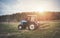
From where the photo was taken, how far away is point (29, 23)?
65.0 inches

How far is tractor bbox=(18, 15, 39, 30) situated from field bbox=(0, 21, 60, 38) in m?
0.04

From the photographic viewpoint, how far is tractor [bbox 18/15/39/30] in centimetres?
164

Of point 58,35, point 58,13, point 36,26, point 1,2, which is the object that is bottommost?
point 58,35

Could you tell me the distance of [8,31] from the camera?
1645 mm

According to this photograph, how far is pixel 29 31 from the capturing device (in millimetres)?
1643

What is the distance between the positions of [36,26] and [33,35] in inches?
4.3

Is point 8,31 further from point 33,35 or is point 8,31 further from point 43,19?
point 43,19

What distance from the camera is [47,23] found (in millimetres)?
1647

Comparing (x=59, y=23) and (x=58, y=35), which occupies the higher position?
(x=59, y=23)

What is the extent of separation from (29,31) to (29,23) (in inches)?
3.6

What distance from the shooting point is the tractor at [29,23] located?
5.39 ft

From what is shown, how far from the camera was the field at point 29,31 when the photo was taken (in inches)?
64.6

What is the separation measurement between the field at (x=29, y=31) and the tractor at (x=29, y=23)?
42mm

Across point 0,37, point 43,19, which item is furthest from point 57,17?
point 0,37
